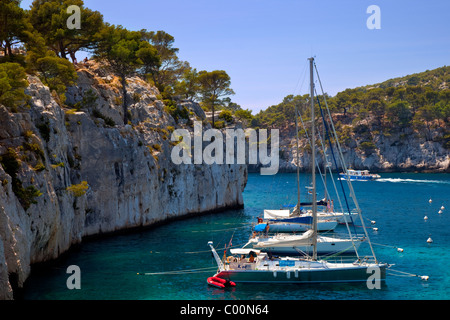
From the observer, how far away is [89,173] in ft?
172

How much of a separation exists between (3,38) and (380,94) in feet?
558

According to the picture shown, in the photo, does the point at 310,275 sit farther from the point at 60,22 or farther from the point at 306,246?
the point at 60,22

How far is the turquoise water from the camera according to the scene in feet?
114

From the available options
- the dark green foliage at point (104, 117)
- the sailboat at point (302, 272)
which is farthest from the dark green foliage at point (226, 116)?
the sailboat at point (302, 272)

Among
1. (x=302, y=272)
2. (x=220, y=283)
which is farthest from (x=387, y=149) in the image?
(x=220, y=283)

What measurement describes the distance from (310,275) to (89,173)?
28.9 metres

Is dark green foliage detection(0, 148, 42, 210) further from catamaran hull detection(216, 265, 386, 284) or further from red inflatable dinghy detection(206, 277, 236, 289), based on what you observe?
catamaran hull detection(216, 265, 386, 284)

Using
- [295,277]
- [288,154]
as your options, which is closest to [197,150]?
[295,277]

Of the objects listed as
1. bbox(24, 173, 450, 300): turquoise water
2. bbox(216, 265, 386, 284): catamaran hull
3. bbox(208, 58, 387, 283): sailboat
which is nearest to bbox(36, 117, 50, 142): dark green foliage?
bbox(24, 173, 450, 300): turquoise water

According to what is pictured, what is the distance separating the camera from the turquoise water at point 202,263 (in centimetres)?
3466

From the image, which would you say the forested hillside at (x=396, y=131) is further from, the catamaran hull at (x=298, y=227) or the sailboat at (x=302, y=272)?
the sailboat at (x=302, y=272)

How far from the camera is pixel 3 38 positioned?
4538 cm

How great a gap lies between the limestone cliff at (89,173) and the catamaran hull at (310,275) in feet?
55.3

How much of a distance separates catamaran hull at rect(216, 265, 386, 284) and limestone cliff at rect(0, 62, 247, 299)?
16.8 meters
